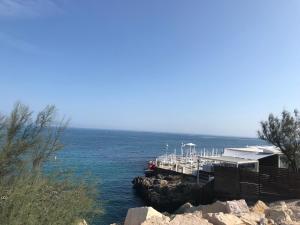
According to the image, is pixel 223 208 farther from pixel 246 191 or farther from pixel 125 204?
pixel 125 204

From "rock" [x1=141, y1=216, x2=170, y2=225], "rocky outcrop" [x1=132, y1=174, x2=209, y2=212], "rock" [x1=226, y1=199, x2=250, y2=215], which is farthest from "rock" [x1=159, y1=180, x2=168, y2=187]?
"rock" [x1=141, y1=216, x2=170, y2=225]

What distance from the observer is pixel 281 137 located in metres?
27.0

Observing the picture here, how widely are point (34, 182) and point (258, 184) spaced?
1812 centimetres

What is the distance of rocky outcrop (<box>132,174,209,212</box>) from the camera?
30141 millimetres

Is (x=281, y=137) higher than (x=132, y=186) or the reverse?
higher

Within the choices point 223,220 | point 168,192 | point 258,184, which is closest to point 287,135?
point 258,184

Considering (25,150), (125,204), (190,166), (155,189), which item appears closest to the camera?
(25,150)

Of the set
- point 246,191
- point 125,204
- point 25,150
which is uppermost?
point 25,150

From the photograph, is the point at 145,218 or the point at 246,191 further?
the point at 246,191

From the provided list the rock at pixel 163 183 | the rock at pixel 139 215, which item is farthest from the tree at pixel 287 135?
the rock at pixel 139 215

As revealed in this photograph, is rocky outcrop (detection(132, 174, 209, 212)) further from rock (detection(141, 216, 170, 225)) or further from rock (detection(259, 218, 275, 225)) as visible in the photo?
rock (detection(141, 216, 170, 225))

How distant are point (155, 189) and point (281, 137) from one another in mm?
12144

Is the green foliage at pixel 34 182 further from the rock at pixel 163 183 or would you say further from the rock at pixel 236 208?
the rock at pixel 163 183

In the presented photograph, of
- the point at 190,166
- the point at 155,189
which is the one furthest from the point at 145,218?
the point at 190,166
